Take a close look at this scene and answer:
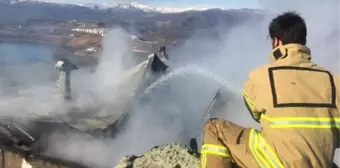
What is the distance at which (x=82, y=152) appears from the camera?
A: 22.5ft

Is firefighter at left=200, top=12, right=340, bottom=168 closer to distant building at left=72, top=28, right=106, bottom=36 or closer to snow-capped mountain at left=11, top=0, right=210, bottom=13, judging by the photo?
distant building at left=72, top=28, right=106, bottom=36

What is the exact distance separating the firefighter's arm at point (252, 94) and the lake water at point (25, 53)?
2243 centimetres

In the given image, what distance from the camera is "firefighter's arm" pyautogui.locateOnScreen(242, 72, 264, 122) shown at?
2.14 metres

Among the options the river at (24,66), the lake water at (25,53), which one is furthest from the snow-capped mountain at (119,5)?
the river at (24,66)

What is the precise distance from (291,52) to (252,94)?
243mm

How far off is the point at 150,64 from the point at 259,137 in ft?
40.2

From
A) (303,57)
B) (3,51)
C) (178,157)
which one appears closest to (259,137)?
(303,57)

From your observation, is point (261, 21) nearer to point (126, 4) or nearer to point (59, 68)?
point (59, 68)

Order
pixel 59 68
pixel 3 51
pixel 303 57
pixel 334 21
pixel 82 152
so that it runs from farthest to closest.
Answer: pixel 3 51, pixel 59 68, pixel 334 21, pixel 82 152, pixel 303 57

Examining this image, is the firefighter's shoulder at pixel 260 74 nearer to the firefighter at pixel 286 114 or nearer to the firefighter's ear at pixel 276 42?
the firefighter at pixel 286 114

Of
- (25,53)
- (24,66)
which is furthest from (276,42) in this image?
(25,53)

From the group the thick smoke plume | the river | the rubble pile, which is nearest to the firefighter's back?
the rubble pile

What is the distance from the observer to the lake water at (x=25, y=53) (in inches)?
961

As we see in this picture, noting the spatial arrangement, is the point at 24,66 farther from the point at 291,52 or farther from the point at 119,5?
the point at 291,52
